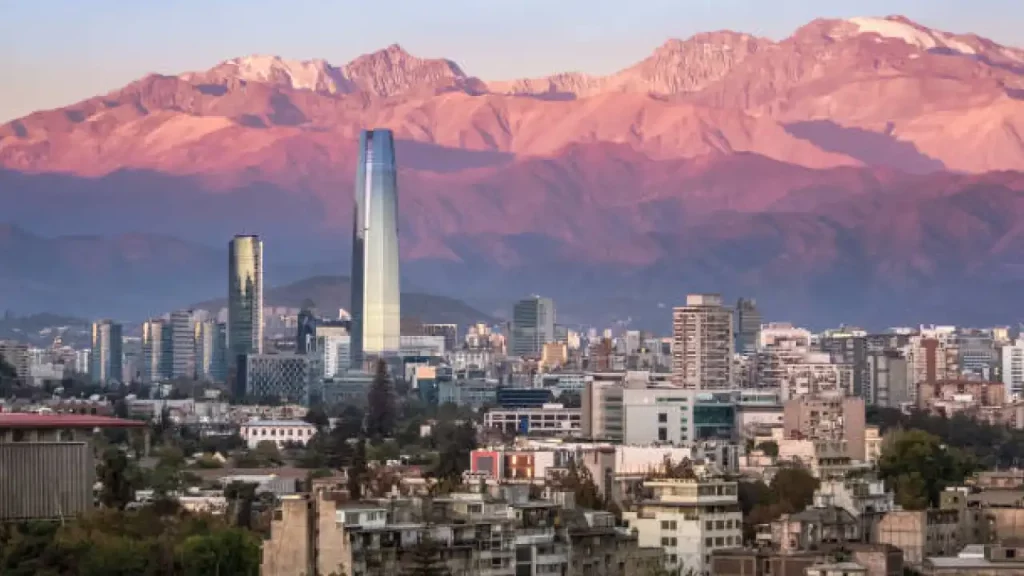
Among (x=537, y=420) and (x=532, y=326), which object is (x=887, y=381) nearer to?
(x=537, y=420)

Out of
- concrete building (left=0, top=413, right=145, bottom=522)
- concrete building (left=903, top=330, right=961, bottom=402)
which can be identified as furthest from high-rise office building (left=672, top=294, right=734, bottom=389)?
concrete building (left=0, top=413, right=145, bottom=522)

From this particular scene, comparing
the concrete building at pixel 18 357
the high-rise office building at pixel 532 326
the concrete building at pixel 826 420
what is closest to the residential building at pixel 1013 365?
the high-rise office building at pixel 532 326

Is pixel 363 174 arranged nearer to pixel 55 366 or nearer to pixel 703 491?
pixel 55 366

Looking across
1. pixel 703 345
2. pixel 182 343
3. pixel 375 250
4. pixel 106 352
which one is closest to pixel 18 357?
pixel 106 352

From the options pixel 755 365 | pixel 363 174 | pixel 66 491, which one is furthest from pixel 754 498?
pixel 363 174

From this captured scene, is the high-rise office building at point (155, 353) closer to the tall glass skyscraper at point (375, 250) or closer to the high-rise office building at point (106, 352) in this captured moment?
the high-rise office building at point (106, 352)

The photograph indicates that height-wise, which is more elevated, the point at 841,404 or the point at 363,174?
the point at 363,174

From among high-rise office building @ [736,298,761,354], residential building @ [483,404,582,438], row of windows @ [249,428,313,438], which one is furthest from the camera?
high-rise office building @ [736,298,761,354]

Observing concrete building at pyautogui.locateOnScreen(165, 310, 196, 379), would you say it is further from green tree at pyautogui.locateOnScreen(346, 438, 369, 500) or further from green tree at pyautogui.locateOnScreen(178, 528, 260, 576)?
green tree at pyautogui.locateOnScreen(178, 528, 260, 576)
